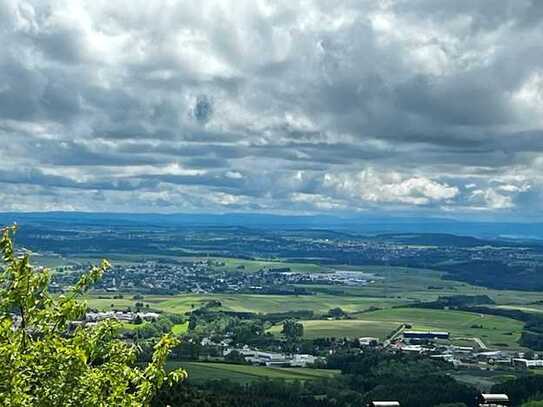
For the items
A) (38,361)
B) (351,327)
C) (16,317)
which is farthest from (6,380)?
(351,327)

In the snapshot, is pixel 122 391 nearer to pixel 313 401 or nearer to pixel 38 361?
pixel 38 361

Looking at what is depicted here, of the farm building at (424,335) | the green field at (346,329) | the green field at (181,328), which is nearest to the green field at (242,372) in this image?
the green field at (346,329)

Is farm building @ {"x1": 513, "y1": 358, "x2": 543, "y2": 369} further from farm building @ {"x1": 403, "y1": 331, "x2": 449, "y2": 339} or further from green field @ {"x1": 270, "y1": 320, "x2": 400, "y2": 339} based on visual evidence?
green field @ {"x1": 270, "y1": 320, "x2": 400, "y2": 339}

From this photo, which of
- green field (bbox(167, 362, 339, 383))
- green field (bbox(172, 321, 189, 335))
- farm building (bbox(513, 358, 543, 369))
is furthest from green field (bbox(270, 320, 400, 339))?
green field (bbox(167, 362, 339, 383))

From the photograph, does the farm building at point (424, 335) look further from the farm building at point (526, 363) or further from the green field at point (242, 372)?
the green field at point (242, 372)

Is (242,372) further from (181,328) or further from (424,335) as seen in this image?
(424,335)

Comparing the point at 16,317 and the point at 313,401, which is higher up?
the point at 16,317
